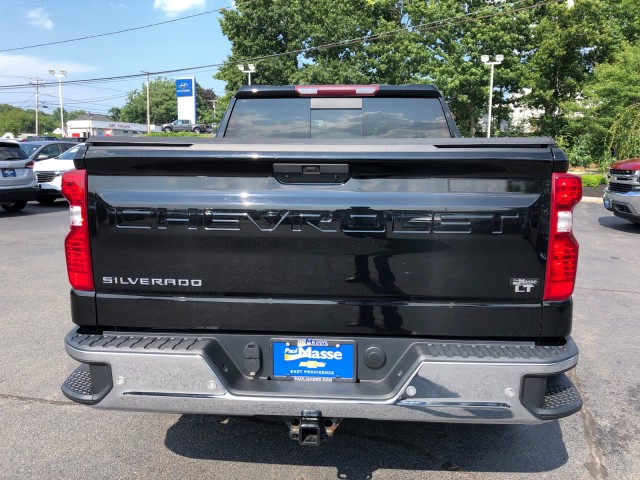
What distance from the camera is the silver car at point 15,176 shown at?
1282 centimetres

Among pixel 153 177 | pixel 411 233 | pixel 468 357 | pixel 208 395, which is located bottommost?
pixel 208 395

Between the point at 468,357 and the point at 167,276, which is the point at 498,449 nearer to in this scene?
the point at 468,357

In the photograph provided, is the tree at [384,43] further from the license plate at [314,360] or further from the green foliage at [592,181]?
the license plate at [314,360]

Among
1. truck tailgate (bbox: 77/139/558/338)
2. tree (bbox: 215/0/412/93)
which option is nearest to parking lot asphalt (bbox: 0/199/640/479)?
truck tailgate (bbox: 77/139/558/338)

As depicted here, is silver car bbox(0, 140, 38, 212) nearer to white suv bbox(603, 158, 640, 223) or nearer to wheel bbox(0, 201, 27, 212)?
wheel bbox(0, 201, 27, 212)

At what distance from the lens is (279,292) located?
2.48 metres

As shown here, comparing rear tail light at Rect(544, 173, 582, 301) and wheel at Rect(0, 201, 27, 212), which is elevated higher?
rear tail light at Rect(544, 173, 582, 301)

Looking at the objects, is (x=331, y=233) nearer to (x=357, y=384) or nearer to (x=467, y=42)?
(x=357, y=384)

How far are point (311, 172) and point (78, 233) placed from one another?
115 centimetres

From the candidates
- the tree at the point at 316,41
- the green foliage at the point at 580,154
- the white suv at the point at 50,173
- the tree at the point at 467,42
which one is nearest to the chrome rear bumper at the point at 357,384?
the white suv at the point at 50,173

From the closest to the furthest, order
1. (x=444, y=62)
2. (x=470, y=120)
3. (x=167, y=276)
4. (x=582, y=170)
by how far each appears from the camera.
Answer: (x=167, y=276), (x=582, y=170), (x=444, y=62), (x=470, y=120)

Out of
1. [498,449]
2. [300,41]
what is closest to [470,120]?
[300,41]

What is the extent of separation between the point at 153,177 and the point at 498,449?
256 cm

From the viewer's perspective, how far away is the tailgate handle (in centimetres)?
242
